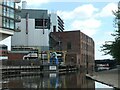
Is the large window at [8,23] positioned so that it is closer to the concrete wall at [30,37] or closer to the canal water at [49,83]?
the canal water at [49,83]

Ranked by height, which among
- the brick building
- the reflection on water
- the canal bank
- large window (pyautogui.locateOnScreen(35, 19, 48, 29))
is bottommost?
the reflection on water

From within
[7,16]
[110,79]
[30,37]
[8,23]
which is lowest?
[110,79]

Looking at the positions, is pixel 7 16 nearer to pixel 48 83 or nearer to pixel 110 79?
pixel 48 83

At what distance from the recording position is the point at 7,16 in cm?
7431

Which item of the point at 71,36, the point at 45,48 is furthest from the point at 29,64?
the point at 71,36

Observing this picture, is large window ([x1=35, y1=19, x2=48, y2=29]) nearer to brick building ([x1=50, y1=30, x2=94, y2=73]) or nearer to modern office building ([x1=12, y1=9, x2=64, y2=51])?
modern office building ([x1=12, y1=9, x2=64, y2=51])

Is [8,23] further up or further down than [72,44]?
further up

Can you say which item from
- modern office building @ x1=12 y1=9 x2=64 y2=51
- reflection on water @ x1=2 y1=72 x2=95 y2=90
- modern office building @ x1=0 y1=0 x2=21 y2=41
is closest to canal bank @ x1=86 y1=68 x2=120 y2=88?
reflection on water @ x1=2 y1=72 x2=95 y2=90

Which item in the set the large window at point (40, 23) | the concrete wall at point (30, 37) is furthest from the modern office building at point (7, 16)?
the large window at point (40, 23)

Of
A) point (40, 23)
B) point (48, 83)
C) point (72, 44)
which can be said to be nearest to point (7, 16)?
point (48, 83)

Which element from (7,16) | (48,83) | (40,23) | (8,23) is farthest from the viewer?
(40,23)

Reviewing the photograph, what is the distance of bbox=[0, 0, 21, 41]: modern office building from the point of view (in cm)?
7172

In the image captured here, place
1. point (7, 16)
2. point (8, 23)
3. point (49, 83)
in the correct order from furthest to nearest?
point (8, 23)
point (7, 16)
point (49, 83)

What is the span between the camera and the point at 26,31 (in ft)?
414
